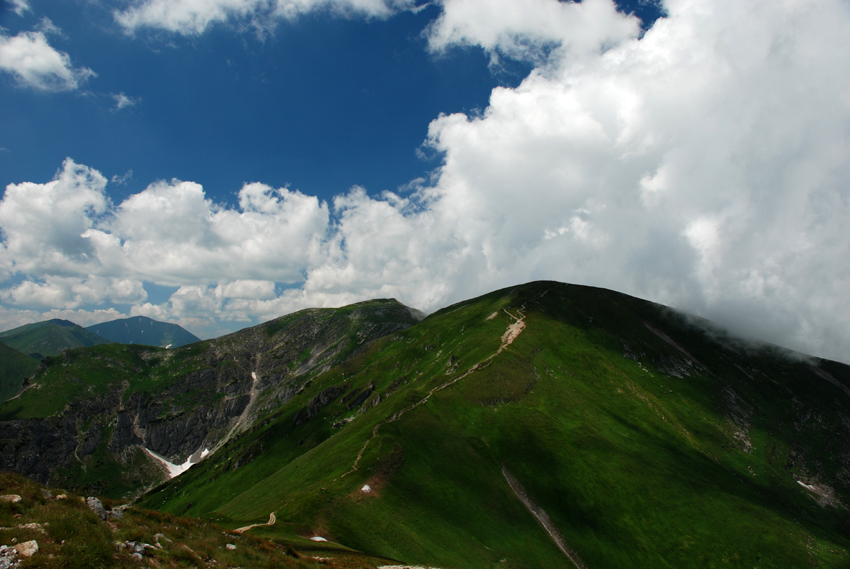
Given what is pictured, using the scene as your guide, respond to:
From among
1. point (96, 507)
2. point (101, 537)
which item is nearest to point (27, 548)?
point (101, 537)

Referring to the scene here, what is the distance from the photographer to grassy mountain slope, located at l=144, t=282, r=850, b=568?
75069 mm

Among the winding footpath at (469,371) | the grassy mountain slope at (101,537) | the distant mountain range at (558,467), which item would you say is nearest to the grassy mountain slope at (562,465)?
the distant mountain range at (558,467)

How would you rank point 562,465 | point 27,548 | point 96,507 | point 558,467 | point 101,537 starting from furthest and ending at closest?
point 562,465
point 558,467
point 96,507
point 101,537
point 27,548

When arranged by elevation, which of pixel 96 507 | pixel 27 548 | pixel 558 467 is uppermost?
pixel 27 548

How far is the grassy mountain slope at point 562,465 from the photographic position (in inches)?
2955

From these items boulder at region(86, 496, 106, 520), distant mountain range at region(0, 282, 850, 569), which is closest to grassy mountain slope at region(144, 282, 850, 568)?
distant mountain range at region(0, 282, 850, 569)

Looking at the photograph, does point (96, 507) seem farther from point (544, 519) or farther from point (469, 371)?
point (469, 371)

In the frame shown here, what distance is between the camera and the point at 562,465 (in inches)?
4033

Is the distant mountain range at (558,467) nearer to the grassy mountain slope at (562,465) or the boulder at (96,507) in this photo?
the grassy mountain slope at (562,465)

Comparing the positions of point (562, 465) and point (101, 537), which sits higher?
point (101, 537)

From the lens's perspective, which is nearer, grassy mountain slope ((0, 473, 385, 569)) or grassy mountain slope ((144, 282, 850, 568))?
grassy mountain slope ((0, 473, 385, 569))

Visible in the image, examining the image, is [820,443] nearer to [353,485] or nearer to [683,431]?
[683,431]

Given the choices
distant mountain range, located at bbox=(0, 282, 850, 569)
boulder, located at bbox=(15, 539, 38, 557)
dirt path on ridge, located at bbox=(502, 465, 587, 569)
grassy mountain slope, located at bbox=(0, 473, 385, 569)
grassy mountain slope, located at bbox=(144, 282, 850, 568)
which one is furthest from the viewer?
dirt path on ridge, located at bbox=(502, 465, 587, 569)

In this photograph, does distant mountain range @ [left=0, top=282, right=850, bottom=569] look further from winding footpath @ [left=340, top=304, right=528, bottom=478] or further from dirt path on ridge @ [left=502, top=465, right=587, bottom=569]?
winding footpath @ [left=340, top=304, right=528, bottom=478]
